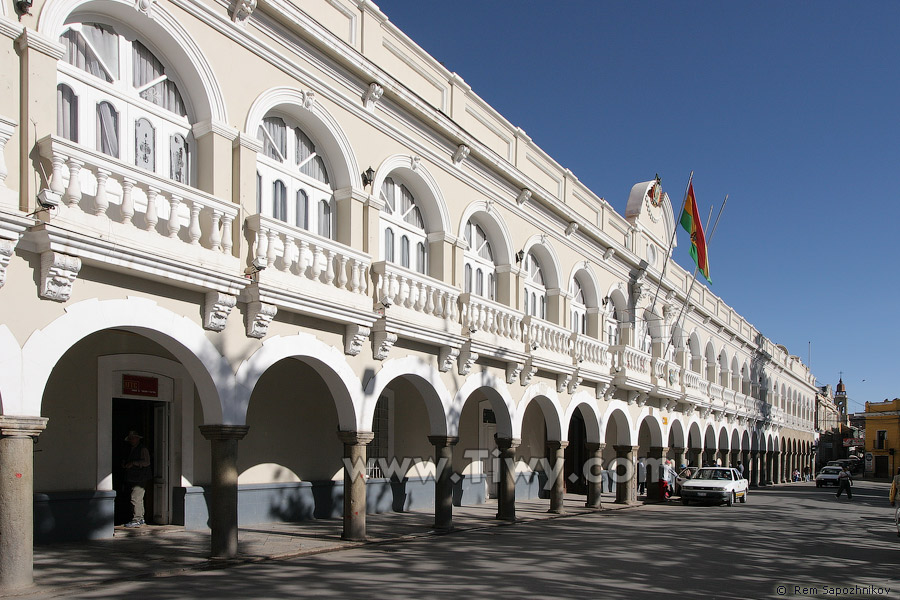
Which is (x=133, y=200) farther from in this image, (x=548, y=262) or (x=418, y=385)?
(x=548, y=262)

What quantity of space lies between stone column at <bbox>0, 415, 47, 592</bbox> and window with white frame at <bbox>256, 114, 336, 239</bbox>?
511 cm

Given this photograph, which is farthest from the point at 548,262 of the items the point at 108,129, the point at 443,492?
the point at 108,129

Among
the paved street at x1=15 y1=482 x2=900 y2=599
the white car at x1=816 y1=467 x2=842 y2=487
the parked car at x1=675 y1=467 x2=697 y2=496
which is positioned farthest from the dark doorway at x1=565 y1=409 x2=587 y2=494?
the white car at x1=816 y1=467 x2=842 y2=487

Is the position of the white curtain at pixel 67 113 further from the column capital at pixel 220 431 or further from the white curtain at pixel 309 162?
the white curtain at pixel 309 162

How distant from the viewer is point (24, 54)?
8383 millimetres

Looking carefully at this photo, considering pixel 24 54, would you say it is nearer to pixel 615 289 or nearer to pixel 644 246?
pixel 615 289

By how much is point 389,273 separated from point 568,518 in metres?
8.38

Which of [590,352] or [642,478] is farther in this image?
[642,478]

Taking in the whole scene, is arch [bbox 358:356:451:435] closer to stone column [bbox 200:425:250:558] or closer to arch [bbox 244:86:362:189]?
stone column [bbox 200:425:250:558]

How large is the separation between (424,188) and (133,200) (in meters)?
6.99

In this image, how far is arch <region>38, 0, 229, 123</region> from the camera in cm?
961

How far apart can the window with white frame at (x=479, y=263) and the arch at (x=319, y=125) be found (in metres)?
4.12

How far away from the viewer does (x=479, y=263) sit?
693 inches

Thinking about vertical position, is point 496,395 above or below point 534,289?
below
